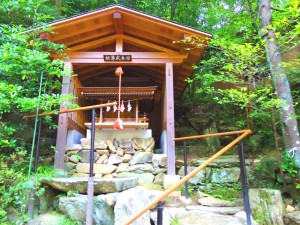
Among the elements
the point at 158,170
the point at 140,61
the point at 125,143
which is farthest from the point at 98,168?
the point at 140,61

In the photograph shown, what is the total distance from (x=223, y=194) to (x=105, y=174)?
255cm

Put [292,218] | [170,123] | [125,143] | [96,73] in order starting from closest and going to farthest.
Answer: [292,218] < [170,123] < [125,143] < [96,73]

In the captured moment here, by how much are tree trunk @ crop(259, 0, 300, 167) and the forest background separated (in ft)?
0.30

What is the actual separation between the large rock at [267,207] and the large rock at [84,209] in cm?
210

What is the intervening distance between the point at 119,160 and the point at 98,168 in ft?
1.68

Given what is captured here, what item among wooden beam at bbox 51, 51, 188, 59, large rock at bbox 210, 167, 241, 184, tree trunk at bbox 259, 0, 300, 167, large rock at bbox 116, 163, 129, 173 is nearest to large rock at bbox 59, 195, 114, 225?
large rock at bbox 116, 163, 129, 173

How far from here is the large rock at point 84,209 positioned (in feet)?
10.8

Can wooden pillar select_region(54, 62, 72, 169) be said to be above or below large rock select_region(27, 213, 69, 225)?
above

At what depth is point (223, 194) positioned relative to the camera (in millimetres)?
4523

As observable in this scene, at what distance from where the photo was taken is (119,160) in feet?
18.0

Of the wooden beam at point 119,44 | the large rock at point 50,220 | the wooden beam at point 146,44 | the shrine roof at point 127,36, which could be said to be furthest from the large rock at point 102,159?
the wooden beam at point 146,44

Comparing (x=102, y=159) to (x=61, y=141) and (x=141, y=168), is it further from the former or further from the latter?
(x=61, y=141)

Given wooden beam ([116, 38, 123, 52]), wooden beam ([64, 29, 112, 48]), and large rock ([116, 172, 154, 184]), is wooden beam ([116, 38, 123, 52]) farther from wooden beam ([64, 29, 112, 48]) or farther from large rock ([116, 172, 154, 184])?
large rock ([116, 172, 154, 184])

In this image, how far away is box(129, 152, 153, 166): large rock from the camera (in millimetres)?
5484
